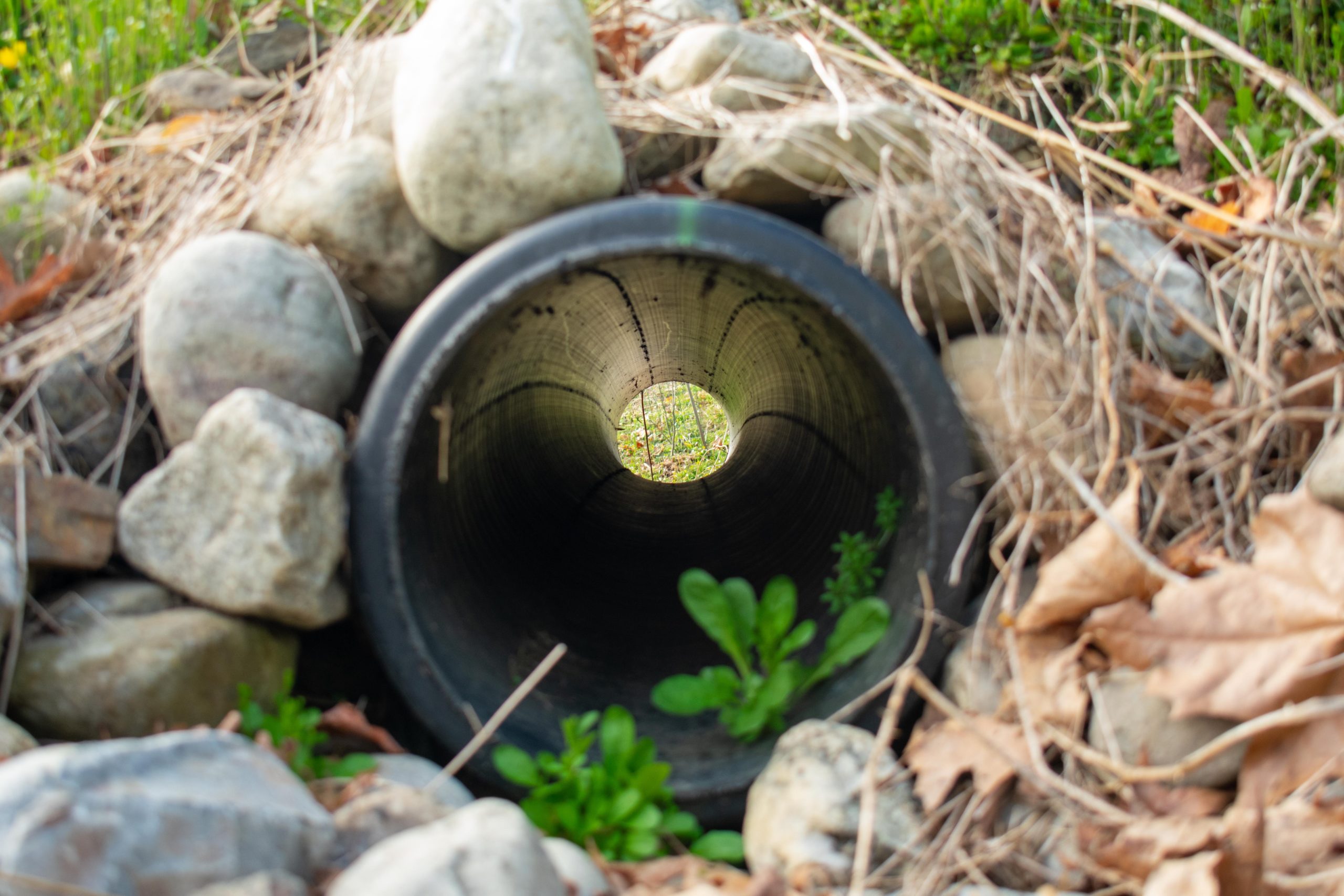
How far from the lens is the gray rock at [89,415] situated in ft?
8.48

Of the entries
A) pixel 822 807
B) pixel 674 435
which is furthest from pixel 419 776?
pixel 674 435

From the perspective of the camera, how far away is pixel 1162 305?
2691mm

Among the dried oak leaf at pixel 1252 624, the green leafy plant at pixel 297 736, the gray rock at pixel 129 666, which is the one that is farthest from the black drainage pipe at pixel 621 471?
the dried oak leaf at pixel 1252 624

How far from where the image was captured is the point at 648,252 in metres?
2.45

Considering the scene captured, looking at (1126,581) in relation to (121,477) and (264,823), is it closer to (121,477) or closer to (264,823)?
(264,823)

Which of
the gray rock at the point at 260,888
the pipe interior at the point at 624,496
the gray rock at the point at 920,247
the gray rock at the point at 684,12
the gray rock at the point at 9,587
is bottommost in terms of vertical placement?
the pipe interior at the point at 624,496

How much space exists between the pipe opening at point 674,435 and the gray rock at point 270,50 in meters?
5.10

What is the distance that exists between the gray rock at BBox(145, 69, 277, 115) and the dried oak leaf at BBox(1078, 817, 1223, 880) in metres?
3.22

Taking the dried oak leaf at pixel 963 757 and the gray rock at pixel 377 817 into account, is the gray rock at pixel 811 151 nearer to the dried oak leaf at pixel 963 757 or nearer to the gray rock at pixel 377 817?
the dried oak leaf at pixel 963 757

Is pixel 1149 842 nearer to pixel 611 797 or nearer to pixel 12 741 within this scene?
pixel 611 797

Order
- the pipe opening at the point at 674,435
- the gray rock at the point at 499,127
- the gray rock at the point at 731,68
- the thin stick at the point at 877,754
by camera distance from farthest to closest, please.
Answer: the pipe opening at the point at 674,435 < the gray rock at the point at 731,68 < the gray rock at the point at 499,127 < the thin stick at the point at 877,754

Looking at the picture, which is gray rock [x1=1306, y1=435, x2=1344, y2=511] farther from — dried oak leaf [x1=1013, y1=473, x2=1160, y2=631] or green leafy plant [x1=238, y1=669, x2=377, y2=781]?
green leafy plant [x1=238, y1=669, x2=377, y2=781]

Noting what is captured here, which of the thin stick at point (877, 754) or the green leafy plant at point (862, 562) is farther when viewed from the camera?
the green leafy plant at point (862, 562)

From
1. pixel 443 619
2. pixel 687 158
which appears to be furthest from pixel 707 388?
pixel 443 619
